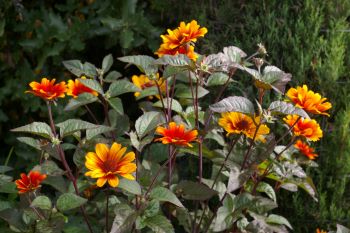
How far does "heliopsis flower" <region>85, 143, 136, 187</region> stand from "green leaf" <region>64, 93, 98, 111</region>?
33 cm

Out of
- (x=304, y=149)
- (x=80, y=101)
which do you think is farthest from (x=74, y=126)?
(x=304, y=149)

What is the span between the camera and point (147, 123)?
175 cm

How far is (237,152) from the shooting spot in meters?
1.85

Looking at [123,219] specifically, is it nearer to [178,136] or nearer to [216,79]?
[178,136]

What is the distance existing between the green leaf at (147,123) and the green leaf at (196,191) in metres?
0.22

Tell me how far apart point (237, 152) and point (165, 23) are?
1.40m

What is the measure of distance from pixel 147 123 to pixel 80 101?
0.89 feet

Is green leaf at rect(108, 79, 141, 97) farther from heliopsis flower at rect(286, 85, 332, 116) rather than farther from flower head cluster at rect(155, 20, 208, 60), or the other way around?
heliopsis flower at rect(286, 85, 332, 116)

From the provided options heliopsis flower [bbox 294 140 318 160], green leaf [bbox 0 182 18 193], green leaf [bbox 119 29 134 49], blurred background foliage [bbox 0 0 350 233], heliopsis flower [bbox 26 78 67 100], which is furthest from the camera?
green leaf [bbox 119 29 134 49]

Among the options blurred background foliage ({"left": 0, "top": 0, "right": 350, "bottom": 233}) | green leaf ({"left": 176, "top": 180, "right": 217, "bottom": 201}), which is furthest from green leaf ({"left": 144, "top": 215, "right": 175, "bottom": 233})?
blurred background foliage ({"left": 0, "top": 0, "right": 350, "bottom": 233})

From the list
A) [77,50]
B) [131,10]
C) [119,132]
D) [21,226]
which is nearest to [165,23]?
[131,10]

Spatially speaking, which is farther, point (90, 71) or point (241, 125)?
point (90, 71)

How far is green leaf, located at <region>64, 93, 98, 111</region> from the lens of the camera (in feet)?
6.11

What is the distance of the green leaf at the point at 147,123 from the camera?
1710 millimetres
